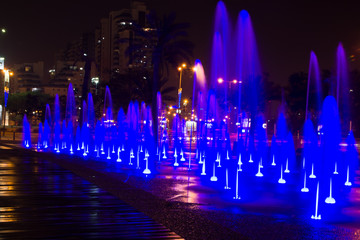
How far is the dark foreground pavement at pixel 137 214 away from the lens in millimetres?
6957

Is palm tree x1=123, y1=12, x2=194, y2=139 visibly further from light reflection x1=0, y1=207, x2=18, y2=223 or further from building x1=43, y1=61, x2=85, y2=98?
building x1=43, y1=61, x2=85, y2=98

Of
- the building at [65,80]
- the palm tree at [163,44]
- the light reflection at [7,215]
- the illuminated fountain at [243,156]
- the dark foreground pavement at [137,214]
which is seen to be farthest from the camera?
the building at [65,80]

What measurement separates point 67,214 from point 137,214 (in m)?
1.05

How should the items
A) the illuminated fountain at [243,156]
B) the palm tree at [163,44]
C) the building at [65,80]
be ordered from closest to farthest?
the illuminated fountain at [243,156], the palm tree at [163,44], the building at [65,80]

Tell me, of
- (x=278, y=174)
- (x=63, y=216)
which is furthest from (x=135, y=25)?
(x=63, y=216)

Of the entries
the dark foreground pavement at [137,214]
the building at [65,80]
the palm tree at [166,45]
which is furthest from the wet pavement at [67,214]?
the building at [65,80]

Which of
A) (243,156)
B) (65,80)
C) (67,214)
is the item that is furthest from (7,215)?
(65,80)

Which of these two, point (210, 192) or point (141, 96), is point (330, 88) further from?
point (210, 192)

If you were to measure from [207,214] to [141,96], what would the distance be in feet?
149

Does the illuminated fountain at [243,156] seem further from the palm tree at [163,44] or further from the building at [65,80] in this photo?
the building at [65,80]

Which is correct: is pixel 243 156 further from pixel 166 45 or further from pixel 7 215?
pixel 7 215

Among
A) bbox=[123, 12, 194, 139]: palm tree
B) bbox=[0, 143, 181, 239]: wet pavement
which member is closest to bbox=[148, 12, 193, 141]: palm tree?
bbox=[123, 12, 194, 139]: palm tree

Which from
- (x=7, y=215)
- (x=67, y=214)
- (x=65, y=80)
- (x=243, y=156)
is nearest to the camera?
(x=7, y=215)

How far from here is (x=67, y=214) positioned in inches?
328
